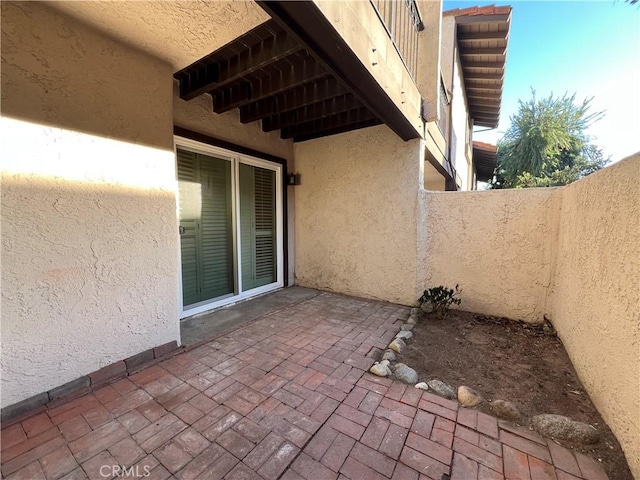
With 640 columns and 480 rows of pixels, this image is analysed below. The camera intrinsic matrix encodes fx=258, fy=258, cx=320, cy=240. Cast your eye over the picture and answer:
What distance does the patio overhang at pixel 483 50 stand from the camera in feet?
19.7

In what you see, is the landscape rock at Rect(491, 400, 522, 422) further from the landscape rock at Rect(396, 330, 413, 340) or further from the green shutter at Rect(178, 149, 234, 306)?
the green shutter at Rect(178, 149, 234, 306)

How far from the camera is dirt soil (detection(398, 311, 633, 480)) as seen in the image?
1947mm

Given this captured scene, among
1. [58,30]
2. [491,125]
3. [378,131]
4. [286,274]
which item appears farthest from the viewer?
[491,125]

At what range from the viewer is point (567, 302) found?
2.89 m

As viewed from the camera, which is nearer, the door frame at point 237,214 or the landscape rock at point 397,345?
the landscape rock at point 397,345

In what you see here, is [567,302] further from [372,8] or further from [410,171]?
[372,8]

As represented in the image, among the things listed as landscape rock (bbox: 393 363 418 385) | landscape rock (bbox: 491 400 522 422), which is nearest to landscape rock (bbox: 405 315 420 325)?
landscape rock (bbox: 393 363 418 385)

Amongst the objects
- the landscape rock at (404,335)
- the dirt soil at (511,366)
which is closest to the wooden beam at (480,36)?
the dirt soil at (511,366)

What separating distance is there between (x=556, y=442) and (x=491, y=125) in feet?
45.6

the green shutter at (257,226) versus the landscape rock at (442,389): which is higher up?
the green shutter at (257,226)

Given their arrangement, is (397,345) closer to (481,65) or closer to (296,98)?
(296,98)

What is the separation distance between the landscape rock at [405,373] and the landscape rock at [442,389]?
136mm

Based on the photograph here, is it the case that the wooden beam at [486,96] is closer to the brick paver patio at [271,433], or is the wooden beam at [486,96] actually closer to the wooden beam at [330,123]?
the wooden beam at [330,123]

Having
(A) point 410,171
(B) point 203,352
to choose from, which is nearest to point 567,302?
(A) point 410,171
